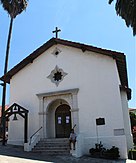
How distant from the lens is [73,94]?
17094 millimetres

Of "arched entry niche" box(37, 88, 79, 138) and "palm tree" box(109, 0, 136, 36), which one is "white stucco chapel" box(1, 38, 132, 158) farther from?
"palm tree" box(109, 0, 136, 36)

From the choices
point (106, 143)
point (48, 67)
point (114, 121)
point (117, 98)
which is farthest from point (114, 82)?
point (48, 67)

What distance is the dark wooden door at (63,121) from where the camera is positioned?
58.3ft

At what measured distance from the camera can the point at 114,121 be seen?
15.5 metres

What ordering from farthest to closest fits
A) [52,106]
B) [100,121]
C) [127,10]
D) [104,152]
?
[52,106]
[100,121]
[104,152]
[127,10]

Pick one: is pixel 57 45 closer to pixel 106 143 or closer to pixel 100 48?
pixel 100 48

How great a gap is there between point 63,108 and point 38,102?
2000 millimetres

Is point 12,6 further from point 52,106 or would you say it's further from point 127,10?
point 127,10

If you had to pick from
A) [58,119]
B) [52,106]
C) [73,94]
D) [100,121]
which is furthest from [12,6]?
[100,121]

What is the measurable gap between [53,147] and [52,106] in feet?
13.9

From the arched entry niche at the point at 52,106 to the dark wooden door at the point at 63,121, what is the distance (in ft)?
0.80

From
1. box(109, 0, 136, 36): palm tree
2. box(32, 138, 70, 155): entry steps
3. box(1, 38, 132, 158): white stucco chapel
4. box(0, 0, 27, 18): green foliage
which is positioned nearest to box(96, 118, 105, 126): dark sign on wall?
box(1, 38, 132, 158): white stucco chapel

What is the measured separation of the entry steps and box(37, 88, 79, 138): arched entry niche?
45.6 inches

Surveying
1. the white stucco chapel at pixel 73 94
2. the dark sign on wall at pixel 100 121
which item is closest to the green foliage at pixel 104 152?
the white stucco chapel at pixel 73 94
